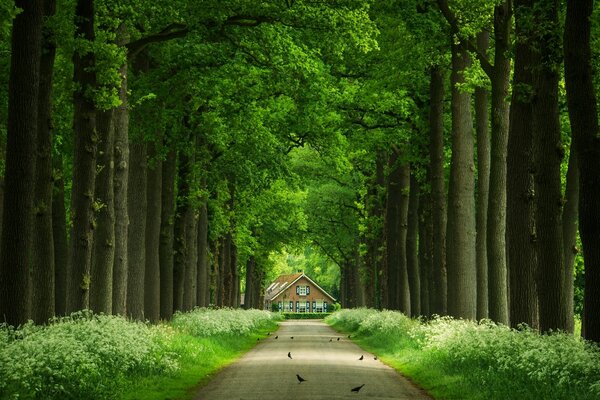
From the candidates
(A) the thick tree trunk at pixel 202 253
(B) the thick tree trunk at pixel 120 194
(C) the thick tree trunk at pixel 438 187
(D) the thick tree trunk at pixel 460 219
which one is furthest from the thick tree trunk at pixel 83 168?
(A) the thick tree trunk at pixel 202 253

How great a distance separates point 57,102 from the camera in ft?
90.0

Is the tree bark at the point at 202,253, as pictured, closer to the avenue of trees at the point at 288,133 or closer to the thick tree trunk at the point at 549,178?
the avenue of trees at the point at 288,133

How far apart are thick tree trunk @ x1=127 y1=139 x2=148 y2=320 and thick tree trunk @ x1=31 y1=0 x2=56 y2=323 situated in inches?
238

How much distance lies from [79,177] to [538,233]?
994cm

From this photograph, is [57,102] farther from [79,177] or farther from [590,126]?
[590,126]

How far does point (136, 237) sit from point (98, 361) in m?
11.4

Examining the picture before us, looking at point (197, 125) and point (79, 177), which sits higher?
point (197, 125)

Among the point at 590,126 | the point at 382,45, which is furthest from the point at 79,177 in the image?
the point at 382,45

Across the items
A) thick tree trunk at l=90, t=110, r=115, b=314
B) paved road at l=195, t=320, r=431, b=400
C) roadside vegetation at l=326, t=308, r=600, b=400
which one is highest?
thick tree trunk at l=90, t=110, r=115, b=314

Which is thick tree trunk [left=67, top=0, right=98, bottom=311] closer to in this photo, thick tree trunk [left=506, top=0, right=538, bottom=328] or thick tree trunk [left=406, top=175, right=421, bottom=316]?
thick tree trunk [left=506, top=0, right=538, bottom=328]

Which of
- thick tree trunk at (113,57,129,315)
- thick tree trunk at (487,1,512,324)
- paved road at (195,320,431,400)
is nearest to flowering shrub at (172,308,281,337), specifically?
paved road at (195,320,431,400)

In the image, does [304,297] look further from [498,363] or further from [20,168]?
[20,168]

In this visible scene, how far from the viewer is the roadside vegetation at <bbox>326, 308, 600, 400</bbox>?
13977mm

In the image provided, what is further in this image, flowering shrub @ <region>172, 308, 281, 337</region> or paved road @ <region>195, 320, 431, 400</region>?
flowering shrub @ <region>172, 308, 281, 337</region>
